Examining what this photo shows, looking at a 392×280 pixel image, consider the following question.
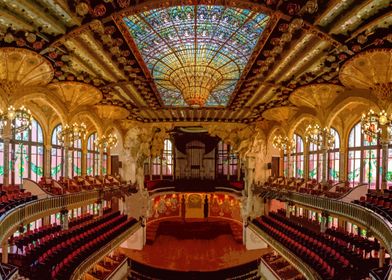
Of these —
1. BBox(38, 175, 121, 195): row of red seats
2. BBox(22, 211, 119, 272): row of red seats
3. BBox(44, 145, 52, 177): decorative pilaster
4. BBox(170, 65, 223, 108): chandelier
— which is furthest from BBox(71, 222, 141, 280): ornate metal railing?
BBox(170, 65, 223, 108): chandelier

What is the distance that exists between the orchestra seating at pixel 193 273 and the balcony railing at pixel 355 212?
5.43 m

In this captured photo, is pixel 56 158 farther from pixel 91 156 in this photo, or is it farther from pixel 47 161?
pixel 91 156

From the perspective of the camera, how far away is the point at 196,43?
414 inches

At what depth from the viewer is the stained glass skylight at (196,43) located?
8.41 meters

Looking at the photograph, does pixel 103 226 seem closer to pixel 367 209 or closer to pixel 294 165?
pixel 367 209

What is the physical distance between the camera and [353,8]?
23.3 feet

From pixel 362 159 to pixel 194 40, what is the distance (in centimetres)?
1458

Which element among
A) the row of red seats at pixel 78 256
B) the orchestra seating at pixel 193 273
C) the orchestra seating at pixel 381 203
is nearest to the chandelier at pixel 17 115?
the row of red seats at pixel 78 256

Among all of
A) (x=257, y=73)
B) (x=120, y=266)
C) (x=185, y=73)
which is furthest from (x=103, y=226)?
(x=257, y=73)

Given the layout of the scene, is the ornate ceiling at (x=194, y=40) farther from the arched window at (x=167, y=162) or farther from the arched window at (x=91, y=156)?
the arched window at (x=167, y=162)

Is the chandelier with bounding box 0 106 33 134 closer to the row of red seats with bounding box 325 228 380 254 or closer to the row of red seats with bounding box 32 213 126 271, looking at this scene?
the row of red seats with bounding box 32 213 126 271

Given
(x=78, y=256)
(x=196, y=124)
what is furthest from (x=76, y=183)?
(x=196, y=124)

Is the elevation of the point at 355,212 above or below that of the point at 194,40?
below

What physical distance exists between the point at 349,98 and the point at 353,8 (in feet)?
27.0
